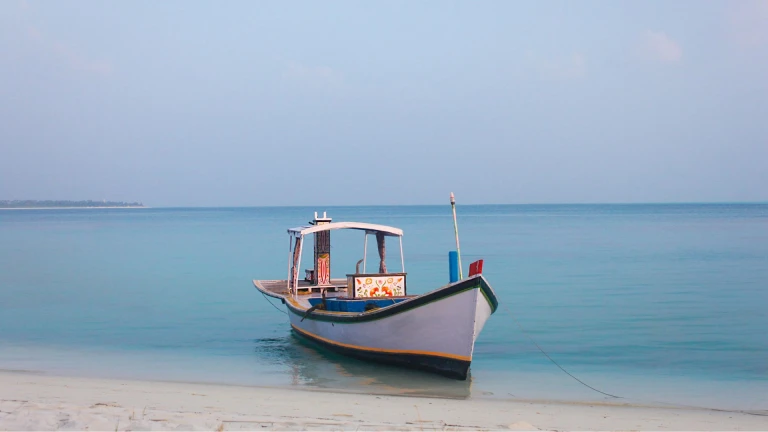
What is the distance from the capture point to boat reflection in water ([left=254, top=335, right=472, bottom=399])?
40.3 ft

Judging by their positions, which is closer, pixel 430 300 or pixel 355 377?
pixel 430 300

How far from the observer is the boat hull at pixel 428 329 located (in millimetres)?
11875

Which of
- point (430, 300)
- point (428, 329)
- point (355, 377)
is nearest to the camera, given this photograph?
point (430, 300)

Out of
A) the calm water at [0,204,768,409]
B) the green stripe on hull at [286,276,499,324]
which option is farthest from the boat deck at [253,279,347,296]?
the green stripe on hull at [286,276,499,324]

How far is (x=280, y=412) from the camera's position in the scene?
33.3ft

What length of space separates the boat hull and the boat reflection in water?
0.18 meters

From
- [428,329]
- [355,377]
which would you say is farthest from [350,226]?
[428,329]

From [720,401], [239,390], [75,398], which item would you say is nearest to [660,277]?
[720,401]

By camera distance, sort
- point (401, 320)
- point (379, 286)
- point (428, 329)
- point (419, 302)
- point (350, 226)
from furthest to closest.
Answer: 1. point (350, 226)
2. point (379, 286)
3. point (401, 320)
4. point (428, 329)
5. point (419, 302)

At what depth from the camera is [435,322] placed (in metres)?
12.3

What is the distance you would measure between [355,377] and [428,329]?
185 centimetres

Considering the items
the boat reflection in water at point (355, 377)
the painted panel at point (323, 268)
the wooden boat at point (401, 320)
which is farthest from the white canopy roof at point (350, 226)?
the boat reflection in water at point (355, 377)

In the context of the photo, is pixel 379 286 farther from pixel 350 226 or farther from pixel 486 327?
pixel 486 327

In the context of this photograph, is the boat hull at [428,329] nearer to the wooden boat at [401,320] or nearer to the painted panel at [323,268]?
the wooden boat at [401,320]
